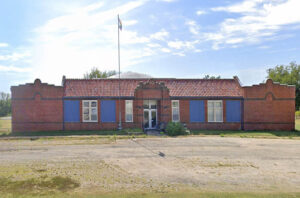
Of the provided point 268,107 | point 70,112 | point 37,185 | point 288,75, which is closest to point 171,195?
point 37,185

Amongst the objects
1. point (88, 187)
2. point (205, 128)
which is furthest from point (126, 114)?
point (88, 187)

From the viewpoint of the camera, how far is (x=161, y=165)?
458 inches

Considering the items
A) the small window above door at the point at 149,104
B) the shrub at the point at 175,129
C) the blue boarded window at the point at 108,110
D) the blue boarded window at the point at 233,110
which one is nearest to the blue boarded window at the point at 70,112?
the blue boarded window at the point at 108,110

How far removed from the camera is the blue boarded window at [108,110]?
24453 millimetres

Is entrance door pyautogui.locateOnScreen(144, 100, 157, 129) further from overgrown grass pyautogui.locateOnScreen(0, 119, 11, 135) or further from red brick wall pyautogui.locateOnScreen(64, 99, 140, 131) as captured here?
overgrown grass pyautogui.locateOnScreen(0, 119, 11, 135)

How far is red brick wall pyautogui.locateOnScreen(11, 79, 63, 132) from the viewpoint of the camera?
78.8ft

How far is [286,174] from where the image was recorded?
33.9ft

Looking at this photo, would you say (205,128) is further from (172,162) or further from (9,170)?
(9,170)

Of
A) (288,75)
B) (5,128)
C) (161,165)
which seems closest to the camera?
(161,165)

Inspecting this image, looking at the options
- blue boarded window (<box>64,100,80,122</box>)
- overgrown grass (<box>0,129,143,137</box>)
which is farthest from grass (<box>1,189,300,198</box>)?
blue boarded window (<box>64,100,80,122</box>)

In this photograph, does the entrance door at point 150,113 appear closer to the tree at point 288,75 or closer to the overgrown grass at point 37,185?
the overgrown grass at point 37,185

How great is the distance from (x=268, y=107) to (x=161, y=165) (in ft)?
60.0

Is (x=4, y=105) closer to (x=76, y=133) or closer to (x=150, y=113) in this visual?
(x=76, y=133)

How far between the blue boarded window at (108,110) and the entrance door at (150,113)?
3.48 meters
